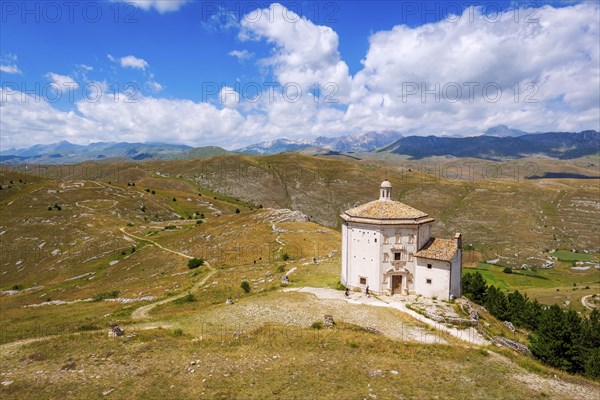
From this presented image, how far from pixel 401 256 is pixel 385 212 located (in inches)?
243

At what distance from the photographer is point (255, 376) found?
83.1 ft

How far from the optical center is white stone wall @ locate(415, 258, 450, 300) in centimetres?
4469

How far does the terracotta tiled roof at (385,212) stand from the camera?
155 ft

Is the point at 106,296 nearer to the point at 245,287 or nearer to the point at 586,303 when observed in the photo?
the point at 245,287

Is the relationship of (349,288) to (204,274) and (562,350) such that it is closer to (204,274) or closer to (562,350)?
(562,350)

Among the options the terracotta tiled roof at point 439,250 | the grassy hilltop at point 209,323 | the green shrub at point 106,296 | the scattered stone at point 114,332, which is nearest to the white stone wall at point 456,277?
the terracotta tiled roof at point 439,250

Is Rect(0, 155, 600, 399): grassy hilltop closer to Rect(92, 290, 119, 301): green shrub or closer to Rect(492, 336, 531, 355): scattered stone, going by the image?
Rect(92, 290, 119, 301): green shrub

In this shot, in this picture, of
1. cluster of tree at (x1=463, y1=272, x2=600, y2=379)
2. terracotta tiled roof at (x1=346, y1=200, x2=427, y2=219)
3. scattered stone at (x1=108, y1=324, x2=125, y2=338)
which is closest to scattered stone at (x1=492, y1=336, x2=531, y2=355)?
cluster of tree at (x1=463, y1=272, x2=600, y2=379)

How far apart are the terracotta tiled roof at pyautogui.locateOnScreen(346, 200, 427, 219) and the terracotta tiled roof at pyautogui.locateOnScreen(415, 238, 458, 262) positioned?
413 cm

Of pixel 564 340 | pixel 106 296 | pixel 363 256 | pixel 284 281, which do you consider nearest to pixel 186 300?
pixel 284 281

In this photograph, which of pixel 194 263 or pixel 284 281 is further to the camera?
pixel 194 263

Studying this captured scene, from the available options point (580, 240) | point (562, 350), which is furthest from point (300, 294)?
point (580, 240)

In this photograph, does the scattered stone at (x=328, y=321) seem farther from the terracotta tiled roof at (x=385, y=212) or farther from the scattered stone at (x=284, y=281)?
the scattered stone at (x=284, y=281)

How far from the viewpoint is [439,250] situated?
1825 inches
